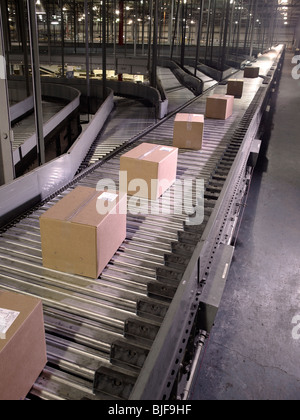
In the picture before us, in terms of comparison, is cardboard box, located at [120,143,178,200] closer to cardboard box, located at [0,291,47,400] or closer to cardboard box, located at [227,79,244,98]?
cardboard box, located at [0,291,47,400]

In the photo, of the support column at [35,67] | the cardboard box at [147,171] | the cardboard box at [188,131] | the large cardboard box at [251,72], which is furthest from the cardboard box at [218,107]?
the large cardboard box at [251,72]

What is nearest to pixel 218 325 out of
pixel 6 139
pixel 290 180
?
pixel 6 139

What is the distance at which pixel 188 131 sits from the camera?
6125 millimetres

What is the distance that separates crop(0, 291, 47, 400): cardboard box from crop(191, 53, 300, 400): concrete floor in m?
2.15

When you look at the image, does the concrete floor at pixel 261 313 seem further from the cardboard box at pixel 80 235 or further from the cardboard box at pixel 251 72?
the cardboard box at pixel 251 72

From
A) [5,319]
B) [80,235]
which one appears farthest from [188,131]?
[5,319]

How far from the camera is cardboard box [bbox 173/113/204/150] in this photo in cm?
600

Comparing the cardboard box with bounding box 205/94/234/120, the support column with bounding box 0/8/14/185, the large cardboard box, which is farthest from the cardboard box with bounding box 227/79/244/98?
the support column with bounding box 0/8/14/185

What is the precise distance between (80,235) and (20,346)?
1.06 meters

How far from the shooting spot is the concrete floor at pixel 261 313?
3.76m

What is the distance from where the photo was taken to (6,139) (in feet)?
14.0
